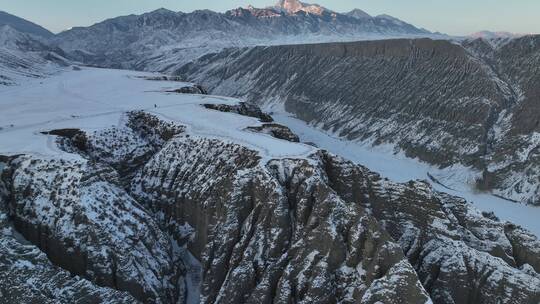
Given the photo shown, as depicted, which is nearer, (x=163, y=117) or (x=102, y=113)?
(x=163, y=117)

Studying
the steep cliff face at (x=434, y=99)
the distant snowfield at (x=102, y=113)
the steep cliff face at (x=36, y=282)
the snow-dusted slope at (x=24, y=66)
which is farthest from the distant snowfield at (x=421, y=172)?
the snow-dusted slope at (x=24, y=66)

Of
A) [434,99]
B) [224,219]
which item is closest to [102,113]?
[224,219]

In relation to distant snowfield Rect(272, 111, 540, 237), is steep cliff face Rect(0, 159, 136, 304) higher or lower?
higher

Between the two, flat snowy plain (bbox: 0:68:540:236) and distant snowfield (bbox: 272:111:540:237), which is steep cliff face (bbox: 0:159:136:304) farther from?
distant snowfield (bbox: 272:111:540:237)

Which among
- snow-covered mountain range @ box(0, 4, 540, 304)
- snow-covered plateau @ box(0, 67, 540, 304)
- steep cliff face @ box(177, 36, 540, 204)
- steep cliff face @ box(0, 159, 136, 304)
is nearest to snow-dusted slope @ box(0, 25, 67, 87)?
snow-covered mountain range @ box(0, 4, 540, 304)

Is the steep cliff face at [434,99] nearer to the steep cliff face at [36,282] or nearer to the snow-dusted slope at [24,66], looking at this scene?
the steep cliff face at [36,282]

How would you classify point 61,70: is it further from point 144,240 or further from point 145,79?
point 144,240

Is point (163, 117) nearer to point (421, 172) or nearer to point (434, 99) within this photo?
point (421, 172)
